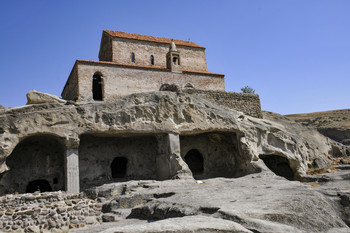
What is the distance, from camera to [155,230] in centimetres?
371

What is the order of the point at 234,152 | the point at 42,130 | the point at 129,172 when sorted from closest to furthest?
the point at 42,130 → the point at 129,172 → the point at 234,152

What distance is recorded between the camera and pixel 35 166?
12641 mm

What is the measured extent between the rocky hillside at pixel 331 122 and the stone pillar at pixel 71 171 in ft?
98.4

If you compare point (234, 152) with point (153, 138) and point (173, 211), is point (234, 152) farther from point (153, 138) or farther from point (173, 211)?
point (173, 211)

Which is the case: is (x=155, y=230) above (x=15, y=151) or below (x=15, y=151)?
below

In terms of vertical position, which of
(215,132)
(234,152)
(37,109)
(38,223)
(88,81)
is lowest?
(38,223)

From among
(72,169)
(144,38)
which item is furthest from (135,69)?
(72,169)

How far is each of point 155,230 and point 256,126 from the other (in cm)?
1237

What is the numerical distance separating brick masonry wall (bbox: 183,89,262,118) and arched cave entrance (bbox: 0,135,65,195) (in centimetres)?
751

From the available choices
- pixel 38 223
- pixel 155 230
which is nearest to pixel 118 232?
pixel 155 230

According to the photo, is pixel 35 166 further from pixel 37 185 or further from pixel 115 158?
pixel 115 158

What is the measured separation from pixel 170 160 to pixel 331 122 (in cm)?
3571

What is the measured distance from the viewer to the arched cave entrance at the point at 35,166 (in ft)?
39.8

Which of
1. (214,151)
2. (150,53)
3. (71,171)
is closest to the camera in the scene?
(71,171)
